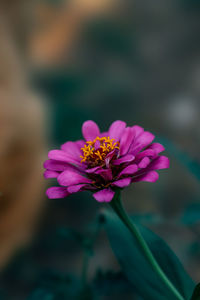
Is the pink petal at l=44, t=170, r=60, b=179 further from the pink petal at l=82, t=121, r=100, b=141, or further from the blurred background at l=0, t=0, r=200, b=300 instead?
the blurred background at l=0, t=0, r=200, b=300

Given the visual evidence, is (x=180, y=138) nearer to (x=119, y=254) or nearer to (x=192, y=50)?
(x=192, y=50)

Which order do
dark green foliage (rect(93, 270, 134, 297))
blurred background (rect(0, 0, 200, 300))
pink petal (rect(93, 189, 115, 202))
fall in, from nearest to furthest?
1. pink petal (rect(93, 189, 115, 202))
2. dark green foliage (rect(93, 270, 134, 297))
3. blurred background (rect(0, 0, 200, 300))

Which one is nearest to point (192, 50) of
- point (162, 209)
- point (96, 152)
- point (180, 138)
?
point (180, 138)

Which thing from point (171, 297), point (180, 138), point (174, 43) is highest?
point (174, 43)

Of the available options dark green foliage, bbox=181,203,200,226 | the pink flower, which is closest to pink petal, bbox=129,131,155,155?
the pink flower

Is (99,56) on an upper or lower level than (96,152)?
upper

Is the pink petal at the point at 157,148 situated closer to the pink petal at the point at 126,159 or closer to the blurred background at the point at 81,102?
the pink petal at the point at 126,159

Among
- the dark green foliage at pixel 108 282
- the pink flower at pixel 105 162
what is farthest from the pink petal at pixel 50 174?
the dark green foliage at pixel 108 282
